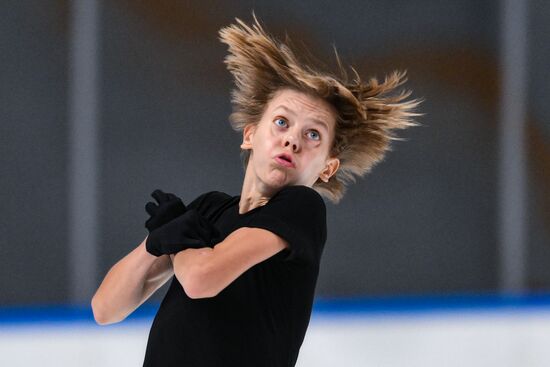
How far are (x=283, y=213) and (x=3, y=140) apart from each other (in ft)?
12.9

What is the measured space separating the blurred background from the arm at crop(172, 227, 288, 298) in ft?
11.3

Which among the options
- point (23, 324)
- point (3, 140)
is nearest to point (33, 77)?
point (3, 140)

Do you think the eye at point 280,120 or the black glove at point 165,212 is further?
the eye at point 280,120

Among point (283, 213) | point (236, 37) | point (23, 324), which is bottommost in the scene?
point (23, 324)

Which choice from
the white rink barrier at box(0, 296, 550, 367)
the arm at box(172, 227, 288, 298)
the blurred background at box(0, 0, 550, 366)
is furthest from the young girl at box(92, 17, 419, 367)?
the blurred background at box(0, 0, 550, 366)

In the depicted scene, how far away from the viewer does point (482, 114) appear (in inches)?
241

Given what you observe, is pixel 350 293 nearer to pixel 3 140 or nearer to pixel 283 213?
pixel 3 140

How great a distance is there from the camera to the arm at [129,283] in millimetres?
2281

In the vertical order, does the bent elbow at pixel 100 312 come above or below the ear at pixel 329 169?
below

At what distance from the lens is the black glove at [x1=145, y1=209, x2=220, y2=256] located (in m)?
2.02

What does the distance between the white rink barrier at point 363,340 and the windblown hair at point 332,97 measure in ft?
4.70

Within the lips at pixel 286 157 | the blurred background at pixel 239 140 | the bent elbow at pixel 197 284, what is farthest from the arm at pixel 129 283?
the blurred background at pixel 239 140

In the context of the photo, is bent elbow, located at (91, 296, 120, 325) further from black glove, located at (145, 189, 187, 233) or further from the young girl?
black glove, located at (145, 189, 187, 233)

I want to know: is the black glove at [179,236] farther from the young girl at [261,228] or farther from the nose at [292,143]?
the nose at [292,143]
